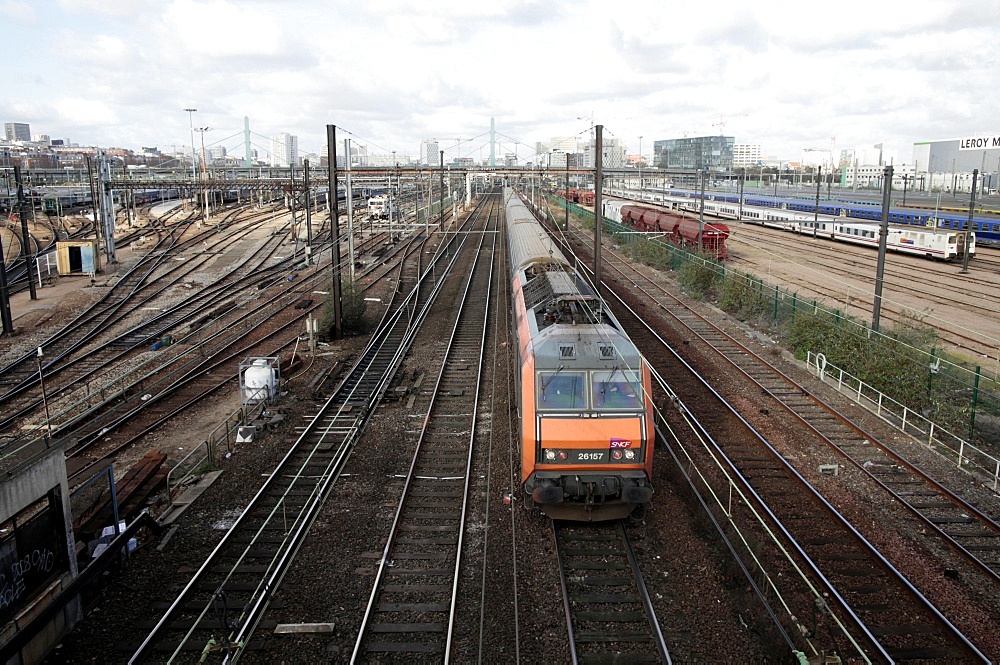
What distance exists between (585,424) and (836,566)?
415 centimetres

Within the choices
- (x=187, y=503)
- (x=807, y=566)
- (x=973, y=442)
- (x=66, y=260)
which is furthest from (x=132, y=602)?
(x=66, y=260)

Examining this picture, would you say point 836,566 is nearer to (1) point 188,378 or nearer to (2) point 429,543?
(2) point 429,543

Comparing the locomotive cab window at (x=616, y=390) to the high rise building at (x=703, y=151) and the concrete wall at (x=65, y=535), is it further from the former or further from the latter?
the high rise building at (x=703, y=151)

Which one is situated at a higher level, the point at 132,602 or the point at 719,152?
the point at 719,152

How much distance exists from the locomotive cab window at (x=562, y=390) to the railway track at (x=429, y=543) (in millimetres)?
2427

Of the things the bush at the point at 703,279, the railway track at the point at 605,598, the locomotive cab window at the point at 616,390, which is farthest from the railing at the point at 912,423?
the bush at the point at 703,279

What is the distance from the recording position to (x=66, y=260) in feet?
128

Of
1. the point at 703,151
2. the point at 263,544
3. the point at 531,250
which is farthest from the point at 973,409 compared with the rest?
the point at 703,151

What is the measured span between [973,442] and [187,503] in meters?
15.5

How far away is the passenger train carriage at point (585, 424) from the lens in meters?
10.3

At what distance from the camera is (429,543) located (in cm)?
1066

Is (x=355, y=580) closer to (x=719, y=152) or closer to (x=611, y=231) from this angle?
(x=611, y=231)

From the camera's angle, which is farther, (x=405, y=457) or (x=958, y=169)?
(x=958, y=169)

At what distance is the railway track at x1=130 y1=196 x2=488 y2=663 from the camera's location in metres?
8.46
